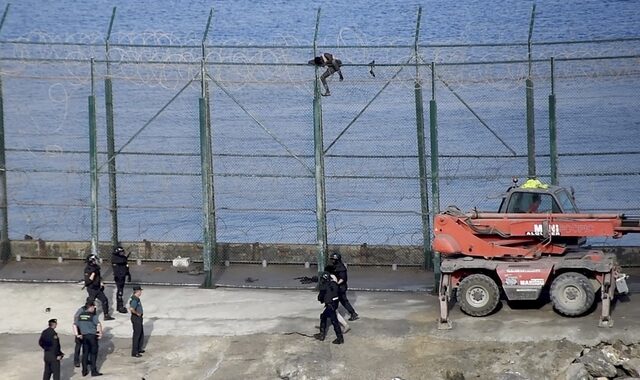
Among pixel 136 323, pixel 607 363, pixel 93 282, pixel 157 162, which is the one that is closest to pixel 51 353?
pixel 136 323

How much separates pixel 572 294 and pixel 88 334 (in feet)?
27.3

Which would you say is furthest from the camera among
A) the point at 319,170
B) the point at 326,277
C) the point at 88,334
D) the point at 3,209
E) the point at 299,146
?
the point at 299,146

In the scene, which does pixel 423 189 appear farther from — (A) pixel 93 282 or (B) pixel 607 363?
(B) pixel 607 363

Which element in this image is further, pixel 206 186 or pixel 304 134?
pixel 304 134

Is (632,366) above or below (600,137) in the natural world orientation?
below

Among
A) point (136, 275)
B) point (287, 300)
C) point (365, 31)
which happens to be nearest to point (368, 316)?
point (287, 300)

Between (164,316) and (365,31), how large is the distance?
52.5 meters

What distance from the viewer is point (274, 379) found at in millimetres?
22188

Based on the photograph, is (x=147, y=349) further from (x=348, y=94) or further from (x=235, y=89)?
(x=235, y=89)

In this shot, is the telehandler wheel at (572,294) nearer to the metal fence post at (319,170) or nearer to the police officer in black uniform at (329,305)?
the police officer in black uniform at (329,305)

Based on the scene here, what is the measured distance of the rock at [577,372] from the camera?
2164 centimetres

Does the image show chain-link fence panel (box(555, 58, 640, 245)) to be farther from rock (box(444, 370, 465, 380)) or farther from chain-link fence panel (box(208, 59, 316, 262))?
rock (box(444, 370, 465, 380))

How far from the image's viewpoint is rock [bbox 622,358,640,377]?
21828 mm

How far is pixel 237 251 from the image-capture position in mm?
29703
